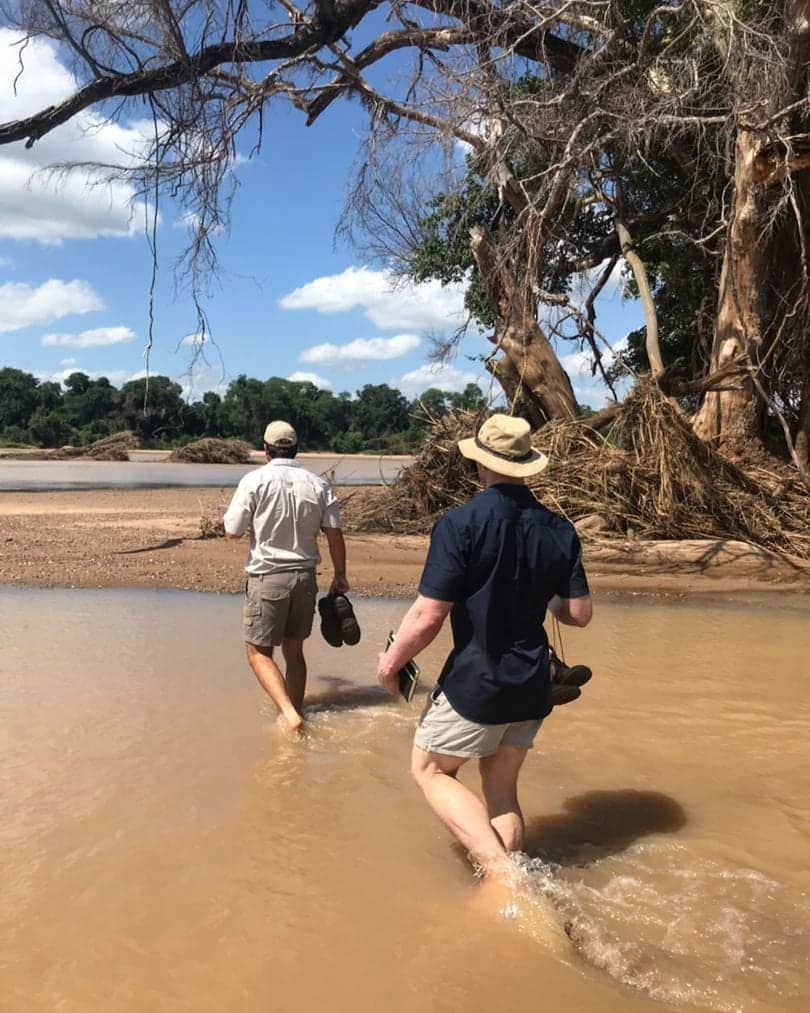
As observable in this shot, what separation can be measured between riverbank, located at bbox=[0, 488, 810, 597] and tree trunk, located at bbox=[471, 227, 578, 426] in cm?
308

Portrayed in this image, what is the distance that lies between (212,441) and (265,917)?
37.7 m

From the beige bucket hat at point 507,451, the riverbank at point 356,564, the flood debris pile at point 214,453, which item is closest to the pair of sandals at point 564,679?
the beige bucket hat at point 507,451

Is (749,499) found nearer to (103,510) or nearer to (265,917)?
(265,917)

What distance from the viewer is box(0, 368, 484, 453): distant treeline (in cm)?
6419

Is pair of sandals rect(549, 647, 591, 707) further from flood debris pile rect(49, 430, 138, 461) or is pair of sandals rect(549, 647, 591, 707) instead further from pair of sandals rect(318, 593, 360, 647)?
flood debris pile rect(49, 430, 138, 461)

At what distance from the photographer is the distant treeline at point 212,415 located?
64188 mm

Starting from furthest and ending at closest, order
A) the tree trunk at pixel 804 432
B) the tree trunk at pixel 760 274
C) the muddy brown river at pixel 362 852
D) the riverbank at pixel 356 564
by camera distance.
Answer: the tree trunk at pixel 804 432, the tree trunk at pixel 760 274, the riverbank at pixel 356 564, the muddy brown river at pixel 362 852

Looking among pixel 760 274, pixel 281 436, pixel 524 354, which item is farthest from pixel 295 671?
pixel 760 274

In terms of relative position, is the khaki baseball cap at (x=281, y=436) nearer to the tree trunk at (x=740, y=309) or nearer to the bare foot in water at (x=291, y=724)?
the bare foot in water at (x=291, y=724)

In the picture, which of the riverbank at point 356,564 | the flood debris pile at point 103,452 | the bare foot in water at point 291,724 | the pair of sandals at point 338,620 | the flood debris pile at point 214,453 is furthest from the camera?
the flood debris pile at point 103,452

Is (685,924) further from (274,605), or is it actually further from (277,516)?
(277,516)

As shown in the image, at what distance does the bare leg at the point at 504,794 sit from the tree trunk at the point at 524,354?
9938mm

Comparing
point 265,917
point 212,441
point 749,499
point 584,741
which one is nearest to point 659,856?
point 584,741

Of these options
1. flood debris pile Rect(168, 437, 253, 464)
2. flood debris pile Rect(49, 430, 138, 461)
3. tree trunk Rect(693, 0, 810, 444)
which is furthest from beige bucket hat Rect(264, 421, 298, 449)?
flood debris pile Rect(49, 430, 138, 461)
